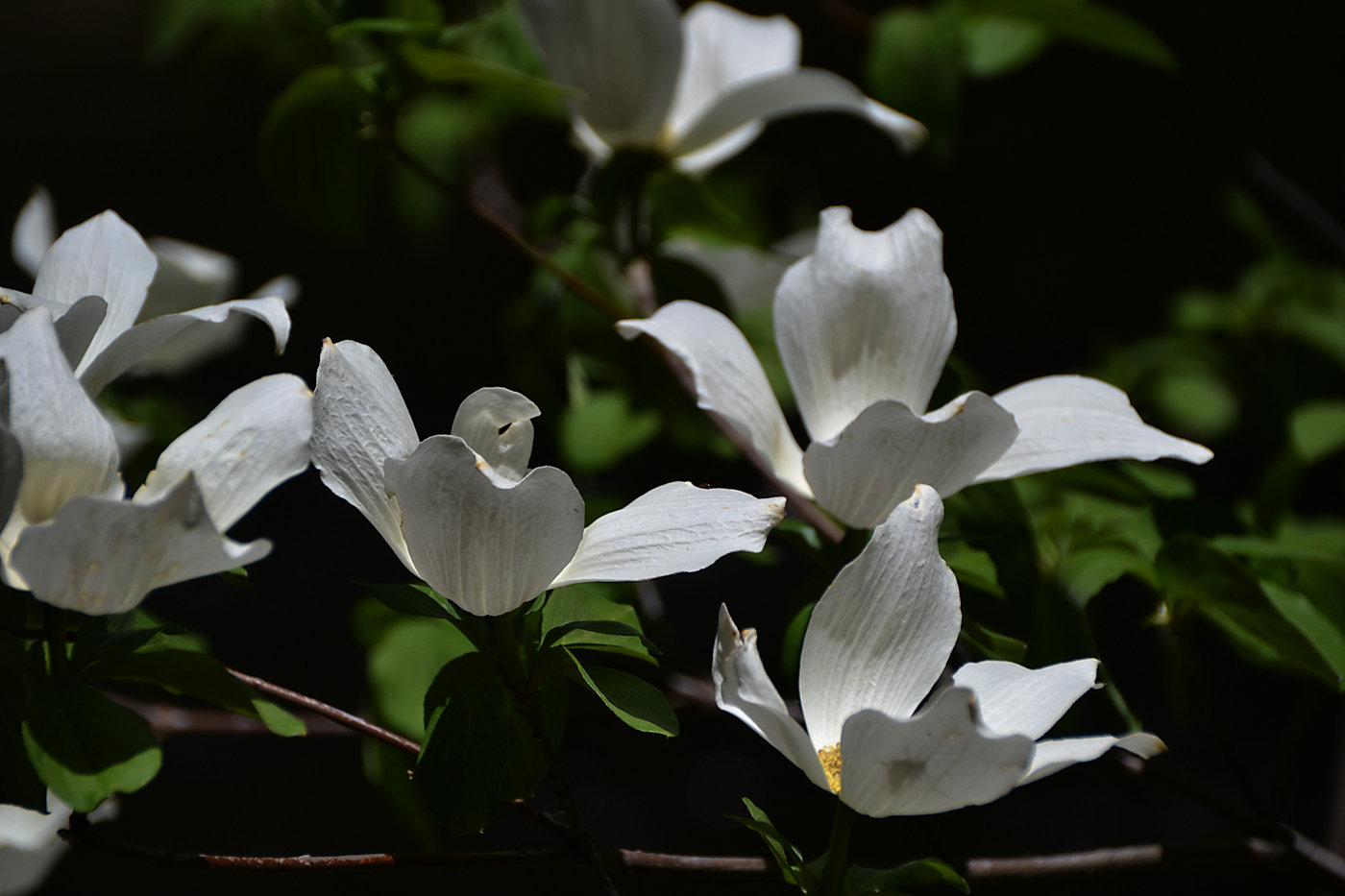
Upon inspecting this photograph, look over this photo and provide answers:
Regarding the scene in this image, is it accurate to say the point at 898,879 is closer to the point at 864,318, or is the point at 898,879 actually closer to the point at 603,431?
the point at 864,318

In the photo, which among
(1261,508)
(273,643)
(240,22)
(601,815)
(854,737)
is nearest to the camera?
(854,737)

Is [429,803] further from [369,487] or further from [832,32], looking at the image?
[832,32]

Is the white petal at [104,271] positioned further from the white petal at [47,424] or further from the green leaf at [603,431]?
the green leaf at [603,431]

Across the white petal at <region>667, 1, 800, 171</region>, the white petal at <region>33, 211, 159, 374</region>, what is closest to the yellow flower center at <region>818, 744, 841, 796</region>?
the white petal at <region>33, 211, 159, 374</region>

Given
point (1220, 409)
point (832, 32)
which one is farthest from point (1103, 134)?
point (1220, 409)

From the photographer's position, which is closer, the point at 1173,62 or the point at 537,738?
the point at 537,738

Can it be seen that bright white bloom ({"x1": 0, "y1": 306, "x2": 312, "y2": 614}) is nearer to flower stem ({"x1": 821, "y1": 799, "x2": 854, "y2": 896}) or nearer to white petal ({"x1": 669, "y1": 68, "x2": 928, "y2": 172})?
flower stem ({"x1": 821, "y1": 799, "x2": 854, "y2": 896})

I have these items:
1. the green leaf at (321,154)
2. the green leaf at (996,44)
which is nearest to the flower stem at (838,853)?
the green leaf at (321,154)
